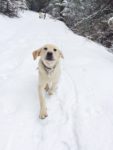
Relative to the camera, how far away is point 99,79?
6.50m

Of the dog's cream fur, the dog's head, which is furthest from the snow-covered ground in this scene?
the dog's head

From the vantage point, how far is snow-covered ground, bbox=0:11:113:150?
4238 millimetres

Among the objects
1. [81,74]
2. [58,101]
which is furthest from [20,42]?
[58,101]

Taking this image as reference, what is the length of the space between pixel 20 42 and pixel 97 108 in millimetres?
5951

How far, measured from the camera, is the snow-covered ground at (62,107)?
13.9 feet

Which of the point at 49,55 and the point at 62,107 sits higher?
the point at 49,55

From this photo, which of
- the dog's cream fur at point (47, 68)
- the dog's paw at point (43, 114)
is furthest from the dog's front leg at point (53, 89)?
the dog's paw at point (43, 114)

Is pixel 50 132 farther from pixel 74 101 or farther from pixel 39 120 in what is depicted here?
pixel 74 101

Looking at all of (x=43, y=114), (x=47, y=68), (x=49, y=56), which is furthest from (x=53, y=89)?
(x=43, y=114)

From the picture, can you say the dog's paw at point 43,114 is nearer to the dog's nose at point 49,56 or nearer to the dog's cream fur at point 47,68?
the dog's cream fur at point 47,68

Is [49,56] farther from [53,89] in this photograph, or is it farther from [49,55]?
[53,89]

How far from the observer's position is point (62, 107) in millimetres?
5320

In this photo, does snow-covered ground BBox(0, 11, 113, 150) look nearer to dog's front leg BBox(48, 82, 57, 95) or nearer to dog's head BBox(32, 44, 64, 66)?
dog's front leg BBox(48, 82, 57, 95)

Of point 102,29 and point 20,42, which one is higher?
point 102,29
